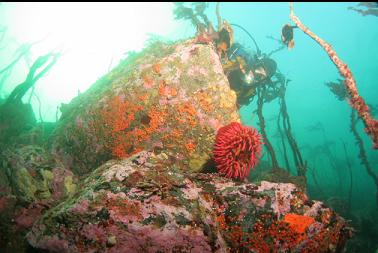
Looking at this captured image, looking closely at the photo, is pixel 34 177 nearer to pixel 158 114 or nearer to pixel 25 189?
pixel 25 189

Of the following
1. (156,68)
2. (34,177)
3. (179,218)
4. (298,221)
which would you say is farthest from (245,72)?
(34,177)

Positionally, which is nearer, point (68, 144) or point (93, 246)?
point (93, 246)

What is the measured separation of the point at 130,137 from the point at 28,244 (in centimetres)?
262

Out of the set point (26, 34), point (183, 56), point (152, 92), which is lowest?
point (152, 92)

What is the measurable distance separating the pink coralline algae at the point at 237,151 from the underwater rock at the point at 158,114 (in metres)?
0.59

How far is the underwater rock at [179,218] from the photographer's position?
3.22 metres

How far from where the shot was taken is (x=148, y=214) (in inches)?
135

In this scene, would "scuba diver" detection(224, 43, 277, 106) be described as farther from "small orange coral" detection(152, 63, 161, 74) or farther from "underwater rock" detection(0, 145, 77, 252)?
"underwater rock" detection(0, 145, 77, 252)

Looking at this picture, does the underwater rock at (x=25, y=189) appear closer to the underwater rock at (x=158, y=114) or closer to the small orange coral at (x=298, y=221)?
the underwater rock at (x=158, y=114)

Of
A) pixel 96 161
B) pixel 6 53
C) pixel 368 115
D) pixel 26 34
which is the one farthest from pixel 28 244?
pixel 6 53

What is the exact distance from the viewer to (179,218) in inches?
135

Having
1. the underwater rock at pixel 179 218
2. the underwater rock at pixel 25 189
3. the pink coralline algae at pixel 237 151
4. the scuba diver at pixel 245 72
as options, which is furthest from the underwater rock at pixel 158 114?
the scuba diver at pixel 245 72

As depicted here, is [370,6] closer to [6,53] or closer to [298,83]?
[6,53]

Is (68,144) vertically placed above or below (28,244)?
above
